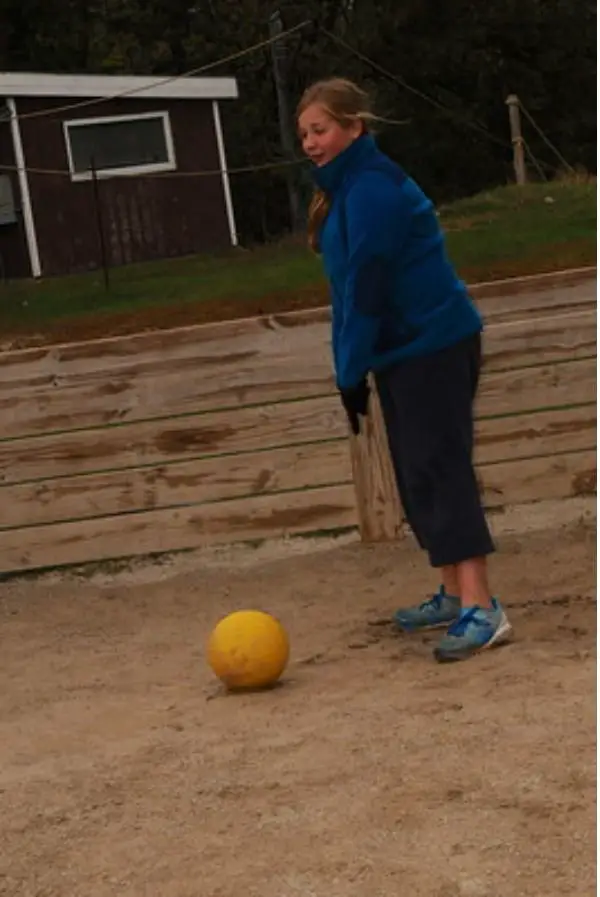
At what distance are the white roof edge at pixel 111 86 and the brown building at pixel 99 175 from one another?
0.01 m

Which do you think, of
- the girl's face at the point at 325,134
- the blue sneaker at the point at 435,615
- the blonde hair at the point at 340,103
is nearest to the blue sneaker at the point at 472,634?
the blue sneaker at the point at 435,615

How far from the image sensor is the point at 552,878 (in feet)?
9.33

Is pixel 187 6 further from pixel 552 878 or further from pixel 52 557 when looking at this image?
pixel 552 878

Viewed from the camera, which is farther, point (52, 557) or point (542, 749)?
point (52, 557)

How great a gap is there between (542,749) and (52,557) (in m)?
4.13

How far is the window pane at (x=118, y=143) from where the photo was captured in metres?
22.3

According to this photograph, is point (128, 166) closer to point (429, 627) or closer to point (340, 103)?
point (429, 627)

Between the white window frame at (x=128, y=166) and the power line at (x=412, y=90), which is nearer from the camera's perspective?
the white window frame at (x=128, y=166)

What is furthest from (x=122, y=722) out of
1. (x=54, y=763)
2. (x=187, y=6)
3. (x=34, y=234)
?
(x=187, y=6)

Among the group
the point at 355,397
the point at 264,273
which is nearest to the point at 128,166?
the point at 264,273

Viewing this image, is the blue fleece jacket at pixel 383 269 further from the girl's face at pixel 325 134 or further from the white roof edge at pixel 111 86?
the white roof edge at pixel 111 86

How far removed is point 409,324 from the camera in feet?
15.6

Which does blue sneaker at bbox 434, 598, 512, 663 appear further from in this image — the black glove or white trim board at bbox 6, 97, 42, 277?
white trim board at bbox 6, 97, 42, 277

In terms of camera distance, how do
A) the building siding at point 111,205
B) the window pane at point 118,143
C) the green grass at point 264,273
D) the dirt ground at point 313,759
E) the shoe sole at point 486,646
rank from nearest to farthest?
the dirt ground at point 313,759 → the shoe sole at point 486,646 → the green grass at point 264,273 → the building siding at point 111,205 → the window pane at point 118,143
